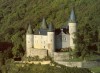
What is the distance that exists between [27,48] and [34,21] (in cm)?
3409

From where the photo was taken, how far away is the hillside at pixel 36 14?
9188cm

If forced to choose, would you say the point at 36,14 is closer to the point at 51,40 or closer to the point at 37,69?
the point at 51,40

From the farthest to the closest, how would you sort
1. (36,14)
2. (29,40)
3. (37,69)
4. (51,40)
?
(36,14)
(29,40)
(51,40)
(37,69)

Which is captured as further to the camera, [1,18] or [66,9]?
[1,18]

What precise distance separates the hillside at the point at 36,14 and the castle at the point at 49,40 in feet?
20.1

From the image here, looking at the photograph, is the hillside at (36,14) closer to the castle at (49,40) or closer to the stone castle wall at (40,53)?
the castle at (49,40)

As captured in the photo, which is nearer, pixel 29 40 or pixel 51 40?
pixel 51 40

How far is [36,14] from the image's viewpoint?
118 m

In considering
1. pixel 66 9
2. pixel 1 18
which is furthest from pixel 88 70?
pixel 1 18

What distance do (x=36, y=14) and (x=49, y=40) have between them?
49398 millimetres

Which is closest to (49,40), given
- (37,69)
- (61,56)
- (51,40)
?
(51,40)

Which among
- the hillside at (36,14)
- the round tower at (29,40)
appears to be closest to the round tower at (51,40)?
the round tower at (29,40)

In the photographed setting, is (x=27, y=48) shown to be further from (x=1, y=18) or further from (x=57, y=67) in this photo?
(x=1, y=18)

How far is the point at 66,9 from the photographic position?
11194 cm
